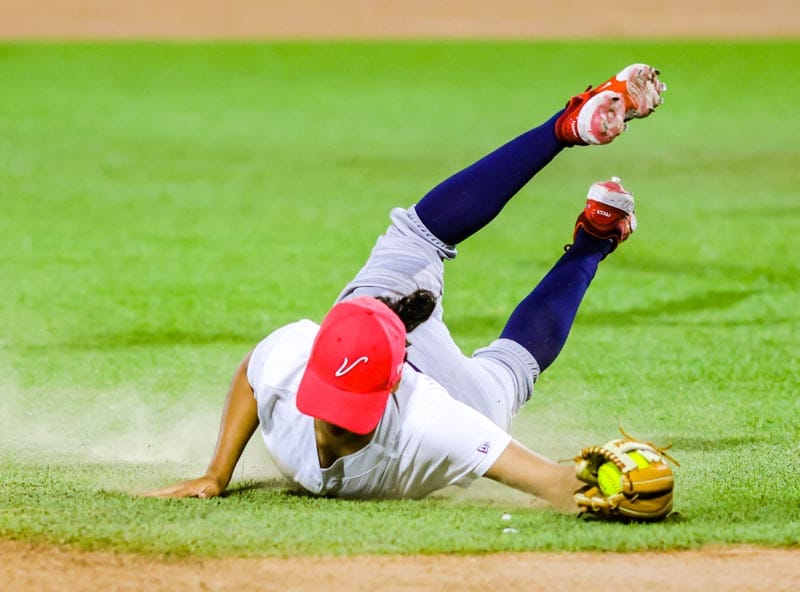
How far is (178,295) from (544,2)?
1926cm

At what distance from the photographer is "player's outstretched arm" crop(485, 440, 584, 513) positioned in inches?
149

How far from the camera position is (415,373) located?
13.3 feet

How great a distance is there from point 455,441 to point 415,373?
32 centimetres

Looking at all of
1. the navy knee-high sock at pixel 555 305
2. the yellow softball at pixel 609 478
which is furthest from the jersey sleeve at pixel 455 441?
the navy knee-high sock at pixel 555 305

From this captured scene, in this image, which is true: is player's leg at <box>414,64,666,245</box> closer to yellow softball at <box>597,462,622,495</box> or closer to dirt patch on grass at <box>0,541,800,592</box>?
yellow softball at <box>597,462,622,495</box>

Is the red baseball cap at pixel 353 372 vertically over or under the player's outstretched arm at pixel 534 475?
over

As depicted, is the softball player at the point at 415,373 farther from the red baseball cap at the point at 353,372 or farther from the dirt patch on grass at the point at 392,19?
the dirt patch on grass at the point at 392,19

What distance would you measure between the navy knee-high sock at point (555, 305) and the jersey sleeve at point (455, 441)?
38.6 inches

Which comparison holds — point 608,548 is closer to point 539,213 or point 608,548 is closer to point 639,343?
point 639,343

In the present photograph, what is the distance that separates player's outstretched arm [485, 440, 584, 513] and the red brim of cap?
350mm

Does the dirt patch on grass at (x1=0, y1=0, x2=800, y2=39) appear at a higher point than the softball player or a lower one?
higher

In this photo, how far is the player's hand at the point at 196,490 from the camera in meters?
4.08

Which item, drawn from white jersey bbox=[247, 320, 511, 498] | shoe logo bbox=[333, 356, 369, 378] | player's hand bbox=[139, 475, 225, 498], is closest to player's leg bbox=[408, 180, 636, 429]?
white jersey bbox=[247, 320, 511, 498]

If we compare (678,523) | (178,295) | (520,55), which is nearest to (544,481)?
(678,523)
